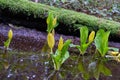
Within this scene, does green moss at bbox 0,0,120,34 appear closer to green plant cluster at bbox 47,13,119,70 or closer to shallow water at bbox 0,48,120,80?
green plant cluster at bbox 47,13,119,70

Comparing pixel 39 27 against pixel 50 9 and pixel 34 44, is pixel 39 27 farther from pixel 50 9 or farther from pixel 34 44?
pixel 34 44

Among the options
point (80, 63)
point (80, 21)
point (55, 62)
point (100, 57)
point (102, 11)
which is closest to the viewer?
point (55, 62)

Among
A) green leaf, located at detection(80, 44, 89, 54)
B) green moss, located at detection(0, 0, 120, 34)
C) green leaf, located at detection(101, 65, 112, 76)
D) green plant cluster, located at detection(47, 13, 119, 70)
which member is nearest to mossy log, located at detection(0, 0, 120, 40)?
green moss, located at detection(0, 0, 120, 34)

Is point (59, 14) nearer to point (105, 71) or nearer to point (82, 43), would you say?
point (82, 43)

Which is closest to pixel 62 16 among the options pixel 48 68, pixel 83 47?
pixel 83 47

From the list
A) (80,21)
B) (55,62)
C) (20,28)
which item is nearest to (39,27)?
(20,28)

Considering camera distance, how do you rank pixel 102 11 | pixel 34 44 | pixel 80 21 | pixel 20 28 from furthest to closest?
pixel 102 11 → pixel 80 21 → pixel 20 28 → pixel 34 44
